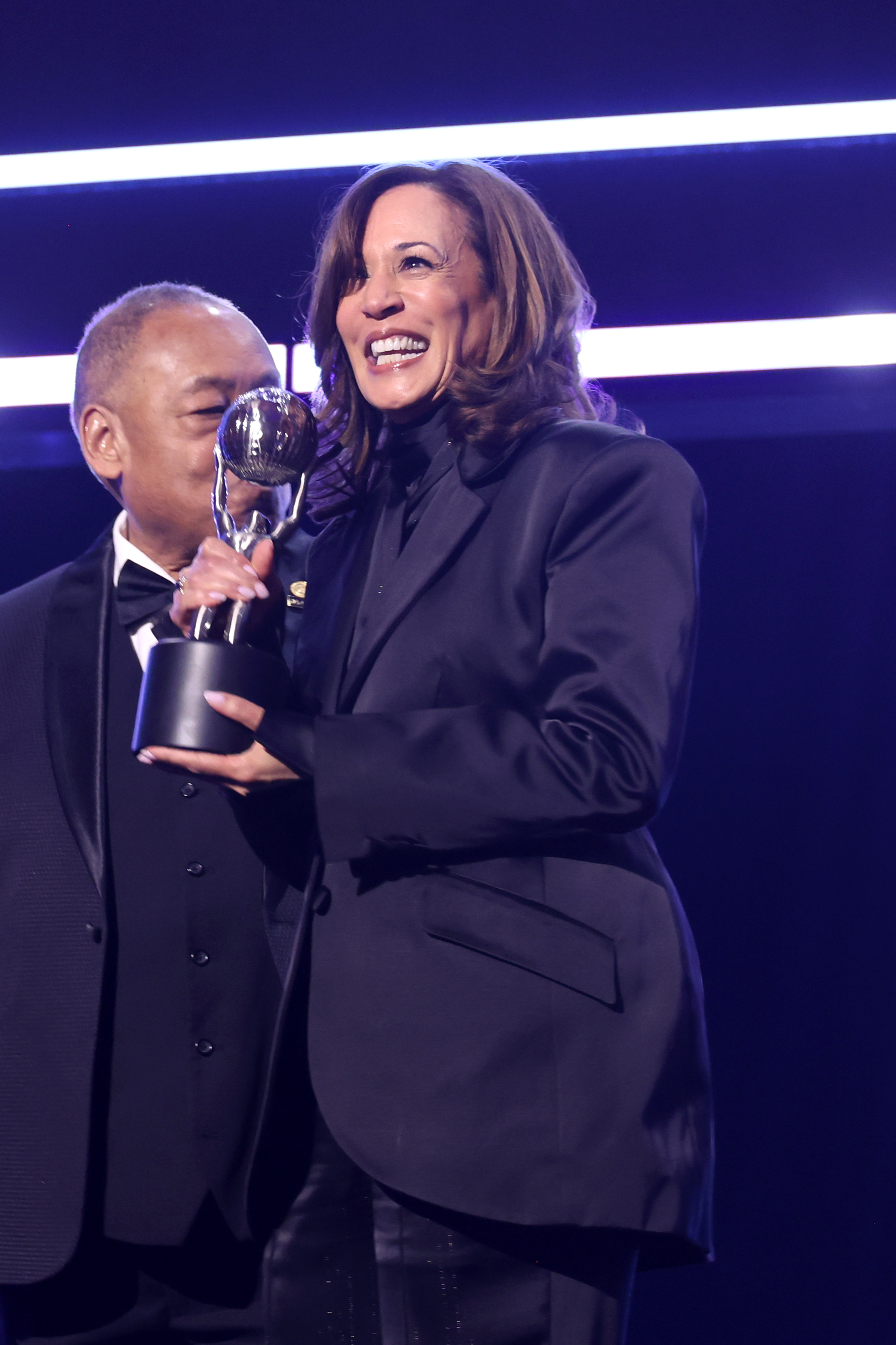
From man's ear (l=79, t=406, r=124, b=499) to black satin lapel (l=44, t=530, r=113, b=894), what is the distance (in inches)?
8.2

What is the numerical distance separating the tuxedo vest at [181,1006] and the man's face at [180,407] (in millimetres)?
446

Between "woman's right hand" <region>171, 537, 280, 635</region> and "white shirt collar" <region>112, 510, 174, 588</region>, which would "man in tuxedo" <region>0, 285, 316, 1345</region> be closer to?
"white shirt collar" <region>112, 510, 174, 588</region>

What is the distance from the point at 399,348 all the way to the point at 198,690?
50cm

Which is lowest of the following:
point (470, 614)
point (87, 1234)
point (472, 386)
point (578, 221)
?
point (87, 1234)

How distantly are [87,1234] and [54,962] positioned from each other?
30 cm

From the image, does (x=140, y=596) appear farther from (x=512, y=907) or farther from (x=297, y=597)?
(x=512, y=907)

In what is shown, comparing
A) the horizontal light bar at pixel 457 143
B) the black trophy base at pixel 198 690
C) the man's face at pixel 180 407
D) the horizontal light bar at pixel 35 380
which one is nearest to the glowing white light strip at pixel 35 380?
the horizontal light bar at pixel 35 380

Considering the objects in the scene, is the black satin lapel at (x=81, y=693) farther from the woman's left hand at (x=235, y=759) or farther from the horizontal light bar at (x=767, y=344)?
the horizontal light bar at (x=767, y=344)

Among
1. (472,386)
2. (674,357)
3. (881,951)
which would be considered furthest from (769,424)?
(472,386)

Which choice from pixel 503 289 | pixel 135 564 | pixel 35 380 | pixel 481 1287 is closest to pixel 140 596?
pixel 135 564

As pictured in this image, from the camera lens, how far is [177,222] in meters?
2.81

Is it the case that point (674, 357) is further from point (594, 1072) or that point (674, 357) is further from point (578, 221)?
point (594, 1072)

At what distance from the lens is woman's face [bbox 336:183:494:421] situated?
1.36 m

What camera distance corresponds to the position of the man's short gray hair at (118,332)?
6.32 feet
